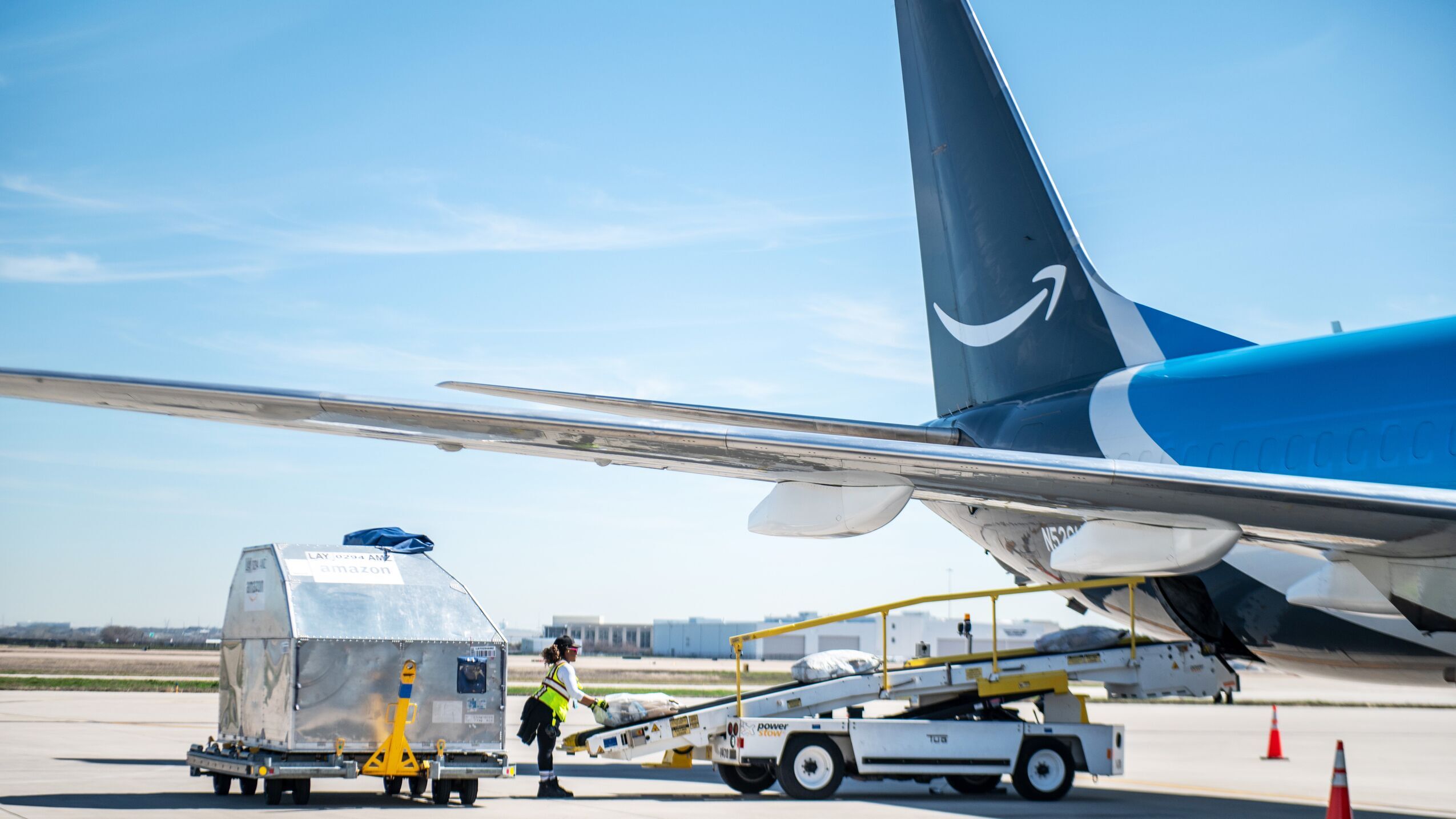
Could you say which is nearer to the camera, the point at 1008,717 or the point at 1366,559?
the point at 1366,559

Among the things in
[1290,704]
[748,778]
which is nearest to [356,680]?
[748,778]

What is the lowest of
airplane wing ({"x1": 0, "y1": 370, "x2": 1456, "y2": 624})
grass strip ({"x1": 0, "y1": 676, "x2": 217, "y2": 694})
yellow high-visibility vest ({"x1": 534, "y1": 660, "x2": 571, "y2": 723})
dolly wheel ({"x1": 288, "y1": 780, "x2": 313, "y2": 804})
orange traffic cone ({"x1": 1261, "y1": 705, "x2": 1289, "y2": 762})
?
grass strip ({"x1": 0, "y1": 676, "x2": 217, "y2": 694})

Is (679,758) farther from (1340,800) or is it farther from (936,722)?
(1340,800)

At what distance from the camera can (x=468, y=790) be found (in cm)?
1179

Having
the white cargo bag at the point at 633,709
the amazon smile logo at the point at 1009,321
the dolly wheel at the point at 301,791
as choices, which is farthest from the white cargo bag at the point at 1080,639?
the dolly wheel at the point at 301,791

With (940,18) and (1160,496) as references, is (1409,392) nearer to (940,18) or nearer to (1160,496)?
(1160,496)

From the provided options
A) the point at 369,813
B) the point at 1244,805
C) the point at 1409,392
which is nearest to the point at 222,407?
the point at 369,813

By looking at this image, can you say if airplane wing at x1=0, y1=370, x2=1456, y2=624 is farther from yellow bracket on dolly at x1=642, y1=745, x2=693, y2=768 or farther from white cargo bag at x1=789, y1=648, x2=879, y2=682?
white cargo bag at x1=789, y1=648, x2=879, y2=682

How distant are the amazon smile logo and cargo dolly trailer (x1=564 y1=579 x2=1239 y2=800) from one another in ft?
10.0

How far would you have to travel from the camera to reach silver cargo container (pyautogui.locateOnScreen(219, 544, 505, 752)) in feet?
37.2

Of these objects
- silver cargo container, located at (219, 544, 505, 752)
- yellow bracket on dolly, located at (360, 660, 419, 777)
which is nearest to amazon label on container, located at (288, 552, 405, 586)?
silver cargo container, located at (219, 544, 505, 752)

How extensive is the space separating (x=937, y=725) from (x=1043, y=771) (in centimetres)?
129

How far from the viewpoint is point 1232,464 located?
11.2 meters

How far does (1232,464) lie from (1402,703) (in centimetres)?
4344
